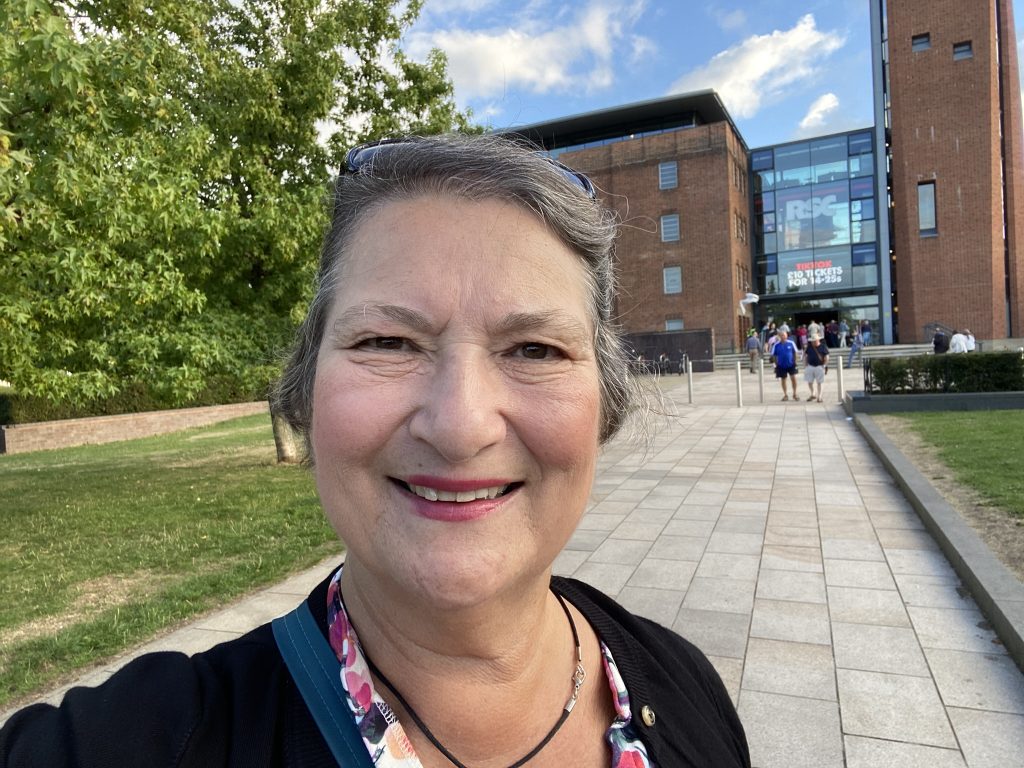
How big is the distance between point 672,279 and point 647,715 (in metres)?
41.8

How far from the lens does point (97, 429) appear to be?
18125mm

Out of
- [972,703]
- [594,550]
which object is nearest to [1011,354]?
[594,550]

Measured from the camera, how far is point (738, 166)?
4291 cm

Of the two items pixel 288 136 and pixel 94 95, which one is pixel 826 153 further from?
pixel 94 95

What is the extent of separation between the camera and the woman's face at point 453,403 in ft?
3.18

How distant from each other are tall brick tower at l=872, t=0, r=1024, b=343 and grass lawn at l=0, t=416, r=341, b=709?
126 feet

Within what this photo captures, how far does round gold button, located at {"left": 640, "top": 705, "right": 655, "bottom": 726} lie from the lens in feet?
4.10

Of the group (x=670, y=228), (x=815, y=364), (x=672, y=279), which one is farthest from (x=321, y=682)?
(x=670, y=228)

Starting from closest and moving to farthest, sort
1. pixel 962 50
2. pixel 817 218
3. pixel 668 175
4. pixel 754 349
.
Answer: pixel 754 349, pixel 962 50, pixel 668 175, pixel 817 218

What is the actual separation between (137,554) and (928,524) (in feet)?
24.4

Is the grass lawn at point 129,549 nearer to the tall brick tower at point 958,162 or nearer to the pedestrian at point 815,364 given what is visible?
the pedestrian at point 815,364

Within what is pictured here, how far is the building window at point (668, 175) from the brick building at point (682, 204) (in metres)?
0.06

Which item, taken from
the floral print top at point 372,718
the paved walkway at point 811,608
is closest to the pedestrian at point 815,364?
the paved walkway at point 811,608

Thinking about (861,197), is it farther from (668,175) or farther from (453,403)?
(453,403)
